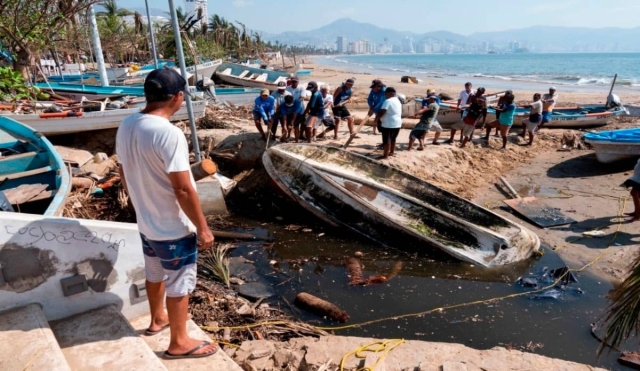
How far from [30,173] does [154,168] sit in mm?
4755

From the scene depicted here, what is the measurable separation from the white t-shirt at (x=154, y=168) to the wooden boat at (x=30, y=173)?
256 centimetres

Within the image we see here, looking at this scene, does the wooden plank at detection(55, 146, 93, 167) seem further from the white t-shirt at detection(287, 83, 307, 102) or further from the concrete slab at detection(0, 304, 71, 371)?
the concrete slab at detection(0, 304, 71, 371)

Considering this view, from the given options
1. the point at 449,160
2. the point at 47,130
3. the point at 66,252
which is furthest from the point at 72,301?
the point at 449,160

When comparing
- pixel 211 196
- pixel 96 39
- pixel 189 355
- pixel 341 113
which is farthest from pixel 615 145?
pixel 96 39

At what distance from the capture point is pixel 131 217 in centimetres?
714

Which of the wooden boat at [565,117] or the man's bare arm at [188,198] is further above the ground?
the man's bare arm at [188,198]

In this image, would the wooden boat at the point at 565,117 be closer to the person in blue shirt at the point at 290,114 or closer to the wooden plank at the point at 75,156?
the person in blue shirt at the point at 290,114

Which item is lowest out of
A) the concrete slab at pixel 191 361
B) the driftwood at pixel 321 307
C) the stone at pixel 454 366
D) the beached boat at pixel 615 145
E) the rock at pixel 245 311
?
the driftwood at pixel 321 307

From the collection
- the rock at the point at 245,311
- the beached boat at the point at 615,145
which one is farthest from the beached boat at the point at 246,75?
the rock at the point at 245,311

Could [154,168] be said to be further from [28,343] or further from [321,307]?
[321,307]

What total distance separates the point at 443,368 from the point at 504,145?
975 cm

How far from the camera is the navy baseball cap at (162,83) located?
8.04 feet

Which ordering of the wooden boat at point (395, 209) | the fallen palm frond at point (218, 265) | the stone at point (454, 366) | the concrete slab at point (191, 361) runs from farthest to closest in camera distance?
the wooden boat at point (395, 209), the fallen palm frond at point (218, 265), the stone at point (454, 366), the concrete slab at point (191, 361)

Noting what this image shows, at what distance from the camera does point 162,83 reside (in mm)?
2459
